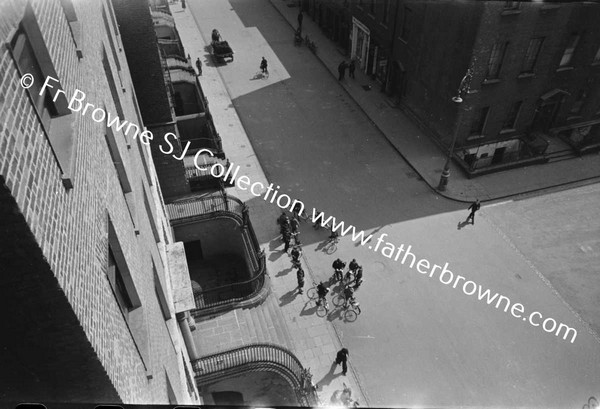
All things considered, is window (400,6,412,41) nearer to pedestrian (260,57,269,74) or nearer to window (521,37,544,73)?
window (521,37,544,73)

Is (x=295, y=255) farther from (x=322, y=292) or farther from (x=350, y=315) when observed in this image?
(x=350, y=315)

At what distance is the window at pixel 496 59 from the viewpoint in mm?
21983

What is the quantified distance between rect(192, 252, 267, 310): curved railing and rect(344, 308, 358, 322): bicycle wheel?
3.38m

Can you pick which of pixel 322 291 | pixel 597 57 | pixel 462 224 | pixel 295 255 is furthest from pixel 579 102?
pixel 322 291

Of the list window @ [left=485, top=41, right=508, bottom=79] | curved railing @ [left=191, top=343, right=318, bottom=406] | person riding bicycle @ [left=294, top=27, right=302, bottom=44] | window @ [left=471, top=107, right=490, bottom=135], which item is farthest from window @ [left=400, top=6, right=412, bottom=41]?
curved railing @ [left=191, top=343, right=318, bottom=406]

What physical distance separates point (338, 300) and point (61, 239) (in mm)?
14629

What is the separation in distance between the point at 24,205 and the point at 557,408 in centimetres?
1629

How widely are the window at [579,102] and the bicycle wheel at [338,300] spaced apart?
1919 centimetres

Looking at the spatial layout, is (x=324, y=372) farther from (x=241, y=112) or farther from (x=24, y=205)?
(x=241, y=112)

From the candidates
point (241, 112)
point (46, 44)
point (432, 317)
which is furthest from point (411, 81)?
point (46, 44)

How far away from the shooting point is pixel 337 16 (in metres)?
37.7

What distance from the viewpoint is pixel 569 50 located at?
23.6m

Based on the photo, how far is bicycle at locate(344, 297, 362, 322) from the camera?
1673 cm

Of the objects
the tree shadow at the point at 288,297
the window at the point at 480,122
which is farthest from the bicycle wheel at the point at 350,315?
the window at the point at 480,122
